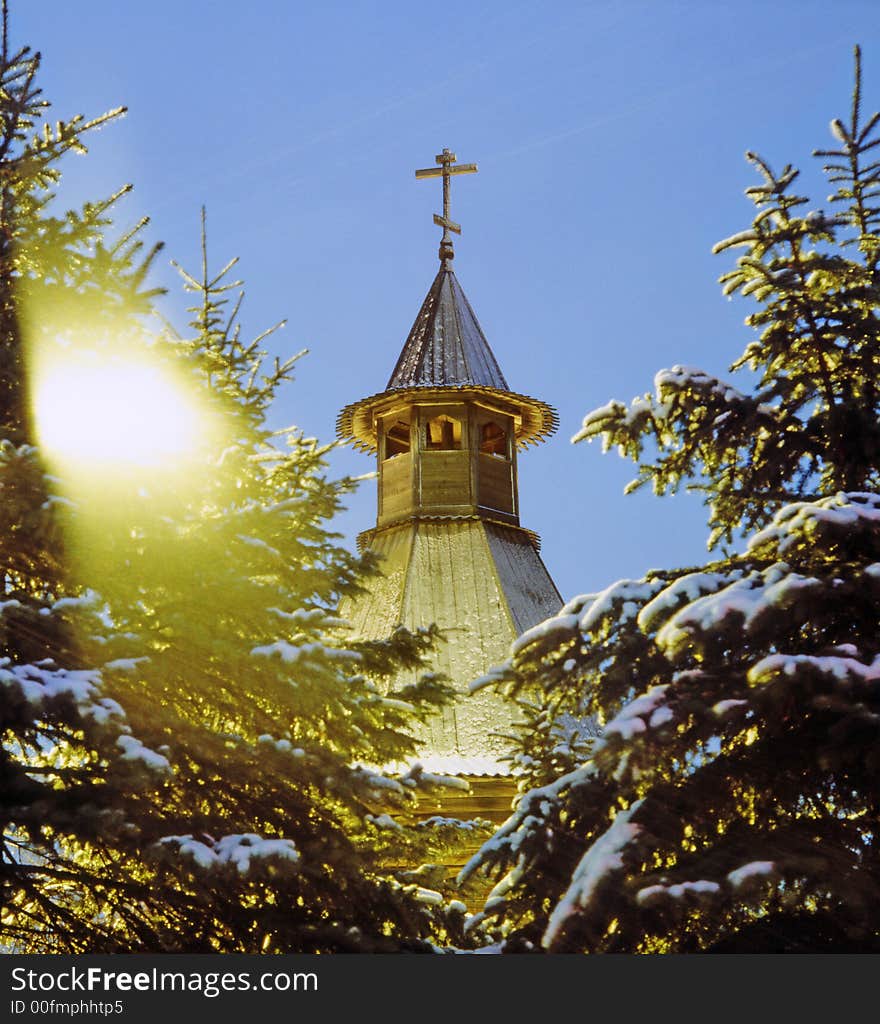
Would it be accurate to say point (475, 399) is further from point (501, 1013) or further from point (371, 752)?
point (501, 1013)

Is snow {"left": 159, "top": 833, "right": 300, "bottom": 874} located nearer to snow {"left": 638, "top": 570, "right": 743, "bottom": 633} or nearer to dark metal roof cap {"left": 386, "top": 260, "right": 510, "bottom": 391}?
snow {"left": 638, "top": 570, "right": 743, "bottom": 633}

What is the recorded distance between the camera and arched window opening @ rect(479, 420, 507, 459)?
2820 centimetres

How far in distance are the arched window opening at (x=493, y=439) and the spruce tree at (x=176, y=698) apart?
58.4 ft

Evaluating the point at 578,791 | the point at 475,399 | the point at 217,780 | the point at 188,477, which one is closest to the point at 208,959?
the point at 217,780

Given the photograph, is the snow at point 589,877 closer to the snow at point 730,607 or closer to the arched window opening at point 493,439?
the snow at point 730,607

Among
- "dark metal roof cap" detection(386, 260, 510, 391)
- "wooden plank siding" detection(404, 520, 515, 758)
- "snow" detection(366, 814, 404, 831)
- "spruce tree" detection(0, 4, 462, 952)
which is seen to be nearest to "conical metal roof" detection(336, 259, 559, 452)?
"dark metal roof cap" detection(386, 260, 510, 391)

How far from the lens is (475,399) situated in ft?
89.4

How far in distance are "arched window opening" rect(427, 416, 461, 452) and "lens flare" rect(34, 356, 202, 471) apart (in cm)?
1730

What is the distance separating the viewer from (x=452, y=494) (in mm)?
26594

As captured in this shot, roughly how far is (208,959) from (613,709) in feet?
9.77

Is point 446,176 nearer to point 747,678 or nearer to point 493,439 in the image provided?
point 493,439

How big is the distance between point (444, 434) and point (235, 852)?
834 inches

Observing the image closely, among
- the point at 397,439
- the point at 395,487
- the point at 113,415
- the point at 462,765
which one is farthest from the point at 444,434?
the point at 113,415

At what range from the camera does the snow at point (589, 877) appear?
643 cm
